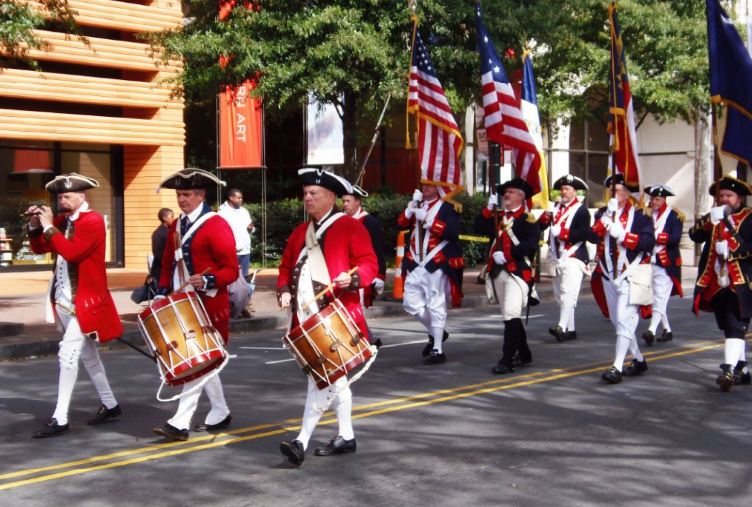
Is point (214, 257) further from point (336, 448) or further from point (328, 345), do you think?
point (336, 448)

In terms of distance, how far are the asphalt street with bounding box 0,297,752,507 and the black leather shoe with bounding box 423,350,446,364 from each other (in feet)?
0.56

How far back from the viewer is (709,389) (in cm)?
1010

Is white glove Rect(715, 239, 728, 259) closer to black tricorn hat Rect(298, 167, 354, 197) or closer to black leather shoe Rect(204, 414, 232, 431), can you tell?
black tricorn hat Rect(298, 167, 354, 197)

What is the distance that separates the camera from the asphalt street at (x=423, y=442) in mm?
6570

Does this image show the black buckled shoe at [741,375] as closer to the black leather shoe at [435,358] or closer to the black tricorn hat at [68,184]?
the black leather shoe at [435,358]

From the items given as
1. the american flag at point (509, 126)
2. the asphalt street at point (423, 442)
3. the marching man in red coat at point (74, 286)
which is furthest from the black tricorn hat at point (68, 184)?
the american flag at point (509, 126)

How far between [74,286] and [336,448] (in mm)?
2385

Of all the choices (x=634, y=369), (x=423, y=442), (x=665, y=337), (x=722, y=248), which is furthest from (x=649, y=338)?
(x=423, y=442)

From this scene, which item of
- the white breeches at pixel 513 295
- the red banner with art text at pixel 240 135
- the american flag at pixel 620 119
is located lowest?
the white breeches at pixel 513 295

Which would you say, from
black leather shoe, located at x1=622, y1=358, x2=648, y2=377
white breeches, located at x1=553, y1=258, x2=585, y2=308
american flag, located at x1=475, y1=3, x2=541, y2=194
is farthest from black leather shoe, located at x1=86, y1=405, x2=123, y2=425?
white breeches, located at x1=553, y1=258, x2=585, y2=308

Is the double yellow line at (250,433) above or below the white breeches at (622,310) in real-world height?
below

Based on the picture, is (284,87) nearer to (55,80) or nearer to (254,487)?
(55,80)

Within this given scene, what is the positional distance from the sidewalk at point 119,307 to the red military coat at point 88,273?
16.2ft

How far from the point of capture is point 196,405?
803 centimetres
